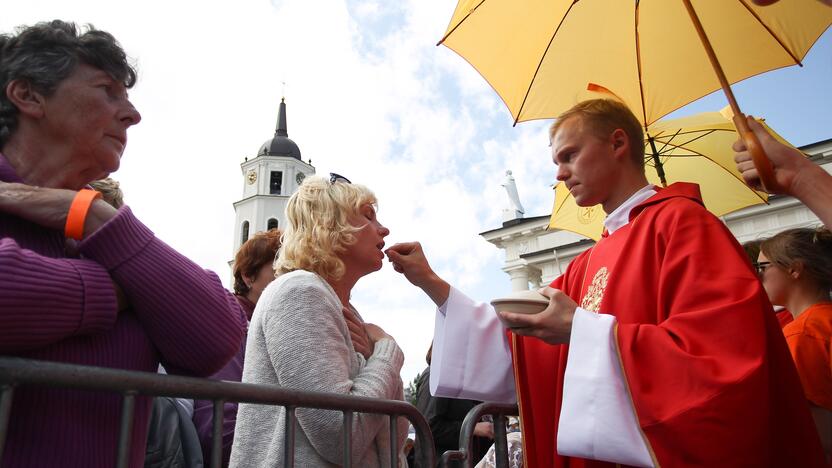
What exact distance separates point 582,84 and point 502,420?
2.52 metres

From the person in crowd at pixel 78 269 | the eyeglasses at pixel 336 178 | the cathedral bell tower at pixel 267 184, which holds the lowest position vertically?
the person in crowd at pixel 78 269

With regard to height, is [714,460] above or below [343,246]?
below

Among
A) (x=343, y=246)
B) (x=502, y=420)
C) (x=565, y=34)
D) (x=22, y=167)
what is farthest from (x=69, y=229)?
(x=565, y=34)

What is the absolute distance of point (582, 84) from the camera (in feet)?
14.0

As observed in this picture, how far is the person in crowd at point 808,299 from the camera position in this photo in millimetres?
3184

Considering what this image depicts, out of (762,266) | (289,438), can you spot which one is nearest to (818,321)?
(762,266)

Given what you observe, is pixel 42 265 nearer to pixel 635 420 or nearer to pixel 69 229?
pixel 69 229

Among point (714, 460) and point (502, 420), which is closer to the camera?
point (714, 460)

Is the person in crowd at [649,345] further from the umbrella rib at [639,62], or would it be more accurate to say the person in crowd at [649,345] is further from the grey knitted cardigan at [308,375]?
the umbrella rib at [639,62]

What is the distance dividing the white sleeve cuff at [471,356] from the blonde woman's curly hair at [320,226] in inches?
28.3

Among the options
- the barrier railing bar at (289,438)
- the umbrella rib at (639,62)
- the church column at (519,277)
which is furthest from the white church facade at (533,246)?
the barrier railing bar at (289,438)

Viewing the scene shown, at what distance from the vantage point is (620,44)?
4.22 m

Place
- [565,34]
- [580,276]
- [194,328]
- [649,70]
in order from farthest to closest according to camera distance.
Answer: [649,70]
[565,34]
[580,276]
[194,328]

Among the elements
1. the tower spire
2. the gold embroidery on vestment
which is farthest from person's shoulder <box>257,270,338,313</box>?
the tower spire
